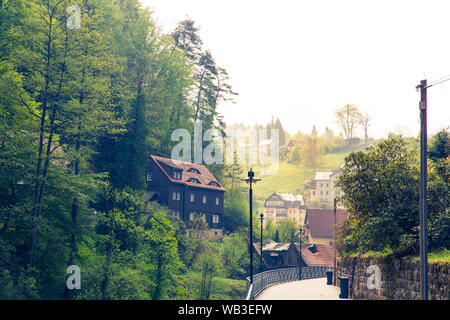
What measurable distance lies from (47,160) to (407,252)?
22.2m

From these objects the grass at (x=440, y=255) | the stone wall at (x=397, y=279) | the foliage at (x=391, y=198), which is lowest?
the stone wall at (x=397, y=279)

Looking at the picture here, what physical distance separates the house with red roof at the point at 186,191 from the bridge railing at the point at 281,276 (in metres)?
12.5

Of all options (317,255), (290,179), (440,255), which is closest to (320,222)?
(317,255)

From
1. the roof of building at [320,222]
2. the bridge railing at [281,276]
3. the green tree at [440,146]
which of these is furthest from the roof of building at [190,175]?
the roof of building at [320,222]

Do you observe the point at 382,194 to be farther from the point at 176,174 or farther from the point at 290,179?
the point at 290,179

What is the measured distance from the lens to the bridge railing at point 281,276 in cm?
3328

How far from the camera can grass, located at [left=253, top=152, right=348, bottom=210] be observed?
172 metres

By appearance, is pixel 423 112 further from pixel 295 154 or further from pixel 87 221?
pixel 295 154

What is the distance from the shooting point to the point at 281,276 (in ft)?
154

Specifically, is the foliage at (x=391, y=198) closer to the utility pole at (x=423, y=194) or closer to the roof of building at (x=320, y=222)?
the utility pole at (x=423, y=194)

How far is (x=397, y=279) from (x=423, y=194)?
8197 millimetres
